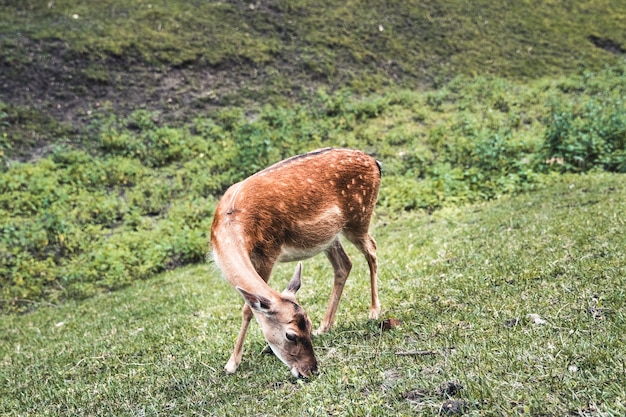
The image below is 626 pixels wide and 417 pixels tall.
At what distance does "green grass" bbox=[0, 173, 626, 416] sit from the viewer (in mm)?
3166

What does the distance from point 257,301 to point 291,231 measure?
1.18m

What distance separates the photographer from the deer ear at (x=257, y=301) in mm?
3914

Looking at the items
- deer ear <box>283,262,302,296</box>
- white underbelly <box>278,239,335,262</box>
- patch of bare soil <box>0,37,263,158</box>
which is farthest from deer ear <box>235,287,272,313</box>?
patch of bare soil <box>0,37,263,158</box>

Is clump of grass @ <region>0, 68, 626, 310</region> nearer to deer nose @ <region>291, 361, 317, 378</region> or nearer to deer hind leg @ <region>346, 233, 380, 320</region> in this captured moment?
deer hind leg @ <region>346, 233, 380, 320</region>

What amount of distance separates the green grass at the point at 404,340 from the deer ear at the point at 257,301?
55 centimetres

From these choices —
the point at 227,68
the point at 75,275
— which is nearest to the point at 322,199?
the point at 75,275

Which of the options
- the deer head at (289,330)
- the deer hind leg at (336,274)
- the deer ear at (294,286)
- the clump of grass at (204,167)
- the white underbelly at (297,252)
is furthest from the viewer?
the clump of grass at (204,167)

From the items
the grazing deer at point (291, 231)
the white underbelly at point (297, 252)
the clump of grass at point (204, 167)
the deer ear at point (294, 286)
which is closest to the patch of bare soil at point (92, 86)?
the clump of grass at point (204, 167)

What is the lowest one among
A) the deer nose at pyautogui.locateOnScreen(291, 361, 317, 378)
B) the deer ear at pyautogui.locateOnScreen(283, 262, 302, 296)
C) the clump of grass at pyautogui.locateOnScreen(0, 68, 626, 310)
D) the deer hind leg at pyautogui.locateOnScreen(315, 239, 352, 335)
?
the clump of grass at pyautogui.locateOnScreen(0, 68, 626, 310)

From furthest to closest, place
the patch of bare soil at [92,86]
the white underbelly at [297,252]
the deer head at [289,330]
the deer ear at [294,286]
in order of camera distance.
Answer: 1. the patch of bare soil at [92,86]
2. the white underbelly at [297,252]
3. the deer ear at [294,286]
4. the deer head at [289,330]

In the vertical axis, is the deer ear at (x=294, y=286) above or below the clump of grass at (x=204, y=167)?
above

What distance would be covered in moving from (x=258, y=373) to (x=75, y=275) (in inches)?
247

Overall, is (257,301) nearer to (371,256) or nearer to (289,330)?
(289,330)

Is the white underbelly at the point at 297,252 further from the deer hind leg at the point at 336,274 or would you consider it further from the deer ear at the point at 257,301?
the deer ear at the point at 257,301
